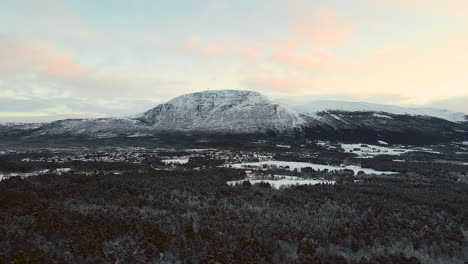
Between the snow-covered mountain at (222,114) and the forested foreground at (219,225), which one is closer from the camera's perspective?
the forested foreground at (219,225)

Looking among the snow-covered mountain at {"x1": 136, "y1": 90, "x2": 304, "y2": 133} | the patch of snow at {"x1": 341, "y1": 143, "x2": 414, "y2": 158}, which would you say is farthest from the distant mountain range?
the patch of snow at {"x1": 341, "y1": 143, "x2": 414, "y2": 158}

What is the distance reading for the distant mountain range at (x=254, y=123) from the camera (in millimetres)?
123812

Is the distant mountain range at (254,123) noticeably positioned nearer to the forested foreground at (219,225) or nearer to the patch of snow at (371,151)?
the patch of snow at (371,151)

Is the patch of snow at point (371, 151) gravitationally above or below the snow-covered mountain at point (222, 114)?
below

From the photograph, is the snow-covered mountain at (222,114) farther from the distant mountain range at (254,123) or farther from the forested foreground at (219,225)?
the forested foreground at (219,225)

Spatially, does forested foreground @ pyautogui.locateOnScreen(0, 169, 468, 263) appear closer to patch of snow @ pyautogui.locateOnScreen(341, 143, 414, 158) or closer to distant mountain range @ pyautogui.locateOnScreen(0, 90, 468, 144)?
patch of snow @ pyautogui.locateOnScreen(341, 143, 414, 158)

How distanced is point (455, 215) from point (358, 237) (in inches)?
329

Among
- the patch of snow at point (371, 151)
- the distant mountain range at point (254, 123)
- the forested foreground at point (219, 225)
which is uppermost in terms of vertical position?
the distant mountain range at point (254, 123)

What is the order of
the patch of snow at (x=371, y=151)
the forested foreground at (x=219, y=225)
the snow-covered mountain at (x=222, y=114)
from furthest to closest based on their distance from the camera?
the snow-covered mountain at (x=222, y=114) < the patch of snow at (x=371, y=151) < the forested foreground at (x=219, y=225)

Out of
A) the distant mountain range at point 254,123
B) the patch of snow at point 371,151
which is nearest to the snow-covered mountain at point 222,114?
the distant mountain range at point 254,123

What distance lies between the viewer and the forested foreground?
11.5m

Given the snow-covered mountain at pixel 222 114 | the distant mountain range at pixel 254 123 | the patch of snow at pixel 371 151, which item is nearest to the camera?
the patch of snow at pixel 371 151

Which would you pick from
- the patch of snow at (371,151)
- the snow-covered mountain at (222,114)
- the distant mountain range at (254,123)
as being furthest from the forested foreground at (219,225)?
the snow-covered mountain at (222,114)

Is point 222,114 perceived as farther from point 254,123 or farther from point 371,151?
point 371,151
